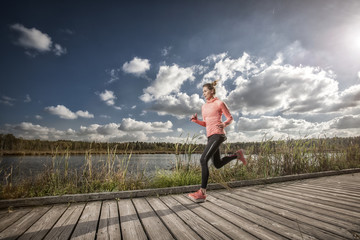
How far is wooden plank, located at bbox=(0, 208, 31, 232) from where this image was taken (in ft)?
6.06

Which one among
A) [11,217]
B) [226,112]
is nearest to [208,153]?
[226,112]

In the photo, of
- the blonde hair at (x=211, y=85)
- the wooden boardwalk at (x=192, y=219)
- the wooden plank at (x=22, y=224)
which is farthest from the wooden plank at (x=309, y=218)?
the wooden plank at (x=22, y=224)

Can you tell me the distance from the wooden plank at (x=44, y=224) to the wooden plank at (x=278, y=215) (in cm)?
209

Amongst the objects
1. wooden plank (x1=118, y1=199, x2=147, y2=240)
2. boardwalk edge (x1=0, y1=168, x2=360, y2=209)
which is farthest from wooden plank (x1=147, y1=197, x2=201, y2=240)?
boardwalk edge (x1=0, y1=168, x2=360, y2=209)

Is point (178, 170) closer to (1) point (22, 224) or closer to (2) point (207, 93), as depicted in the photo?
(2) point (207, 93)

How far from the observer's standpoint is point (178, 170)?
4.15m

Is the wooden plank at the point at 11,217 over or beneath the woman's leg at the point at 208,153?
beneath

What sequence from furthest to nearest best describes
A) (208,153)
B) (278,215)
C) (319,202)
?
(208,153), (319,202), (278,215)

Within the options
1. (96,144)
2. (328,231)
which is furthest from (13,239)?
(96,144)

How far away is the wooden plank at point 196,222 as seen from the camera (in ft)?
5.24

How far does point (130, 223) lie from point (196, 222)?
2.12 feet

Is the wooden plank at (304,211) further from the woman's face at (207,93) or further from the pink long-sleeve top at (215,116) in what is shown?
the woman's face at (207,93)

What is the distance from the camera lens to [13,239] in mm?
1534

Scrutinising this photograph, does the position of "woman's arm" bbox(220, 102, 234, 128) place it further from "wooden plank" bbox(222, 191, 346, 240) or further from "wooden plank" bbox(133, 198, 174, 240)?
"wooden plank" bbox(133, 198, 174, 240)
